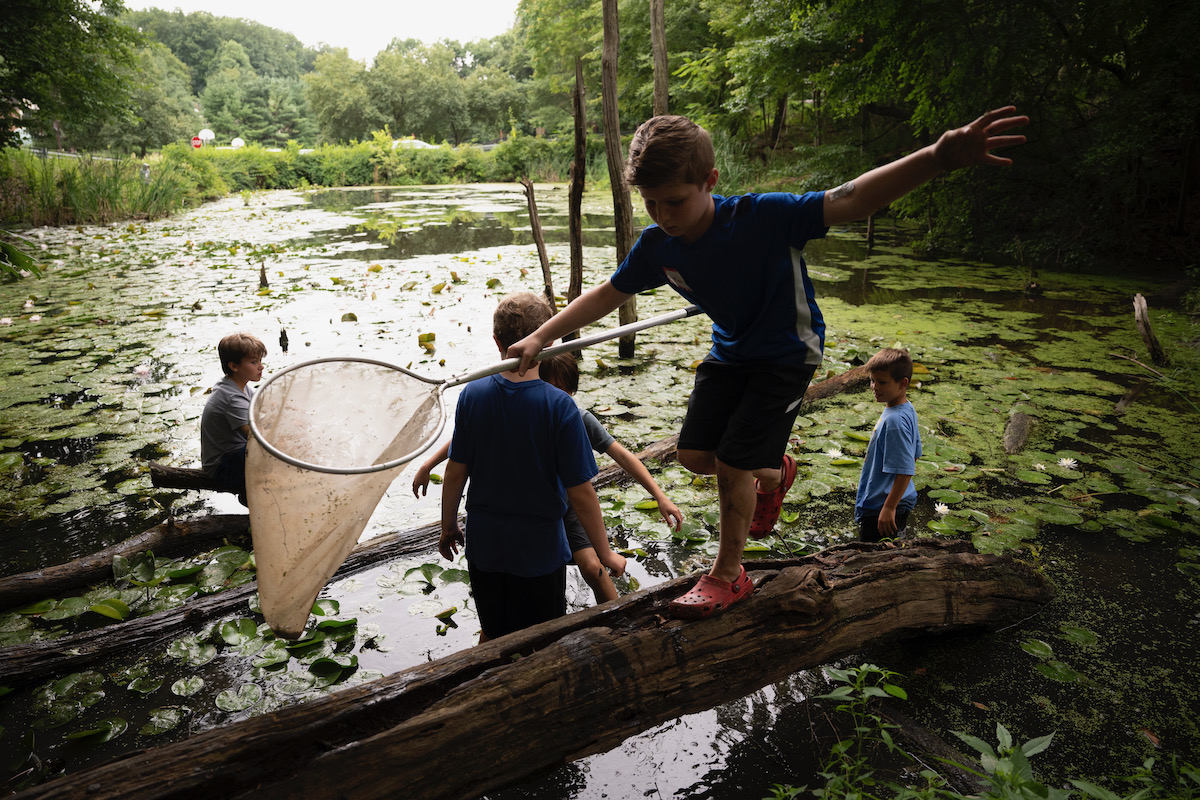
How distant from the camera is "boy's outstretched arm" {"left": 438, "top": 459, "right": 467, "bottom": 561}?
2051 mm

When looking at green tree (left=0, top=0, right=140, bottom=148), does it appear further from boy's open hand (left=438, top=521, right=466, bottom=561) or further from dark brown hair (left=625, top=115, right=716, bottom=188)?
dark brown hair (left=625, top=115, right=716, bottom=188)

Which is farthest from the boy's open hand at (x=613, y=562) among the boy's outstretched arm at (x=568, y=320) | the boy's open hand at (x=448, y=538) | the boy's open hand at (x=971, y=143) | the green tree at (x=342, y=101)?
the green tree at (x=342, y=101)

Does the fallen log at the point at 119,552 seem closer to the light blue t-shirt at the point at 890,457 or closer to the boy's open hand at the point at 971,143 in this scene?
the light blue t-shirt at the point at 890,457

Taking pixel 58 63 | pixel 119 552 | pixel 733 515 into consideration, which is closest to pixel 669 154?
pixel 733 515

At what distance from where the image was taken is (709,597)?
6.36 ft

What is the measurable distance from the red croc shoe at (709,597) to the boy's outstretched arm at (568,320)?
0.84 metres

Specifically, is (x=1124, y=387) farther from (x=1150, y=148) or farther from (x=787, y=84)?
(x=787, y=84)

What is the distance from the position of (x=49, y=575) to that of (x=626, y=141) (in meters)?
29.9

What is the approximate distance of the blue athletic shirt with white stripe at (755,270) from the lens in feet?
5.98

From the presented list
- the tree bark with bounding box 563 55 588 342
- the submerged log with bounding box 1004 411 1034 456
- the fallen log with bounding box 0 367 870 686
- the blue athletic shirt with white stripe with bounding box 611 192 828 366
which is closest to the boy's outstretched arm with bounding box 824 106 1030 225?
the blue athletic shirt with white stripe with bounding box 611 192 828 366

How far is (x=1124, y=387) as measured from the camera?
16.7ft

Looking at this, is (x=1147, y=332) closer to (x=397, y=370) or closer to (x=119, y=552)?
(x=397, y=370)

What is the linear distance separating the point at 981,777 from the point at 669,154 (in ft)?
5.43

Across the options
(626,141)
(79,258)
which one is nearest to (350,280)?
(79,258)
